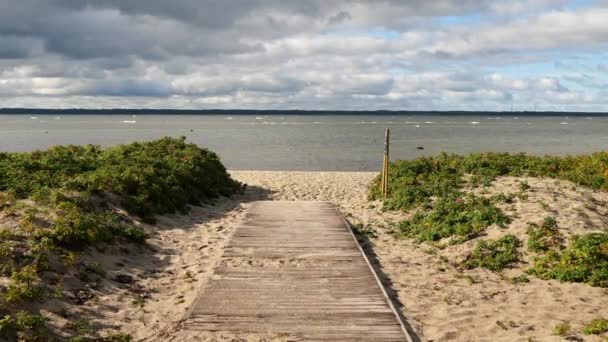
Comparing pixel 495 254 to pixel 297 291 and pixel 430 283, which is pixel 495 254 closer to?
pixel 430 283

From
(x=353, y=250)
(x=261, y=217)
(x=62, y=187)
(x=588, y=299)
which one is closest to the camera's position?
(x=588, y=299)

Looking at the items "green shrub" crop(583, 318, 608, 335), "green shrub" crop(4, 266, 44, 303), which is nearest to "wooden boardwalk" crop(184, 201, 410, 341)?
"green shrub" crop(4, 266, 44, 303)

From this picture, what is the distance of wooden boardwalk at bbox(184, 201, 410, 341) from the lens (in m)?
6.94

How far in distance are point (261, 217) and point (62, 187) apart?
5520mm

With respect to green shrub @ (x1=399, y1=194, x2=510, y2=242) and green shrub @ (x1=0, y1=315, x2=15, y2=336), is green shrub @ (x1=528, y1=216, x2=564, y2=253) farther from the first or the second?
green shrub @ (x1=0, y1=315, x2=15, y2=336)

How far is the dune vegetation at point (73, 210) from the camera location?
23.7 ft

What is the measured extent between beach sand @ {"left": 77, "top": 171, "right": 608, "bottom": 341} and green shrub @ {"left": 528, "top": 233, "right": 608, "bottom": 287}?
0.25 meters

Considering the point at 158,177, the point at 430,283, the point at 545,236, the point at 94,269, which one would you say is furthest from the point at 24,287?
the point at 545,236

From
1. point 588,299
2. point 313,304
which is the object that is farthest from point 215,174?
point 588,299

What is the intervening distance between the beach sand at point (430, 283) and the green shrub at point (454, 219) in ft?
1.21

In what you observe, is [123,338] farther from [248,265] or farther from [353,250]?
[353,250]

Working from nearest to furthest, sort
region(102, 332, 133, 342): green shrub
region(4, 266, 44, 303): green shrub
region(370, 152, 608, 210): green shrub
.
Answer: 1. region(102, 332, 133, 342): green shrub
2. region(4, 266, 44, 303): green shrub
3. region(370, 152, 608, 210): green shrub

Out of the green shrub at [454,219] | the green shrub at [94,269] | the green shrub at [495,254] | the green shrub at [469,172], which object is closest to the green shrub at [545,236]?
the green shrub at [495,254]

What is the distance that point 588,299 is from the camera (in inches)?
348
